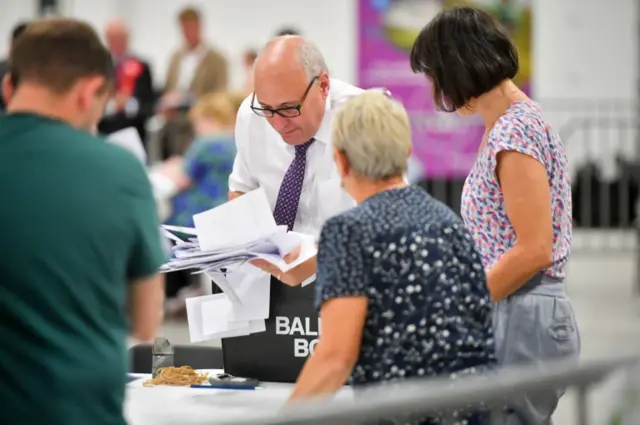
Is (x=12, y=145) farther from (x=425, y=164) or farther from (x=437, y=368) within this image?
(x=425, y=164)

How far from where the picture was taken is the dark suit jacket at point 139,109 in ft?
30.3

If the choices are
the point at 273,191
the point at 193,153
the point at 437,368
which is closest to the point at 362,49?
the point at 193,153

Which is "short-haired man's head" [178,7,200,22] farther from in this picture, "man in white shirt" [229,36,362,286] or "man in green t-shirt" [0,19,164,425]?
"man in green t-shirt" [0,19,164,425]

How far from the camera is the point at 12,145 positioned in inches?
75.2

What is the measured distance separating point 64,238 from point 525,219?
1.12 metres

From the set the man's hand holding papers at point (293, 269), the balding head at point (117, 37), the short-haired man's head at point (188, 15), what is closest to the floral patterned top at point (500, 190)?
the man's hand holding papers at point (293, 269)

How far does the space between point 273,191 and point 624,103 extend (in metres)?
10.9

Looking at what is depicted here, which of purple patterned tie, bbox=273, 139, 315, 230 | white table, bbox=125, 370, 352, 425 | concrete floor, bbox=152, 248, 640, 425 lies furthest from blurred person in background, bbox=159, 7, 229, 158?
white table, bbox=125, 370, 352, 425

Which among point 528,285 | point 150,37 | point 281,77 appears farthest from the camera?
point 150,37

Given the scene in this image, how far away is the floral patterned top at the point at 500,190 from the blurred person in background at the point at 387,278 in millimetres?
452

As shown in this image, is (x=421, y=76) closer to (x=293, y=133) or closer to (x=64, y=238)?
(x=293, y=133)

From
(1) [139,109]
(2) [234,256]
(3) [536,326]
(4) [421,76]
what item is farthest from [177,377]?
(4) [421,76]

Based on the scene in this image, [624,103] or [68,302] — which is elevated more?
[68,302]

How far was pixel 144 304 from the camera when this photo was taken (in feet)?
6.73
